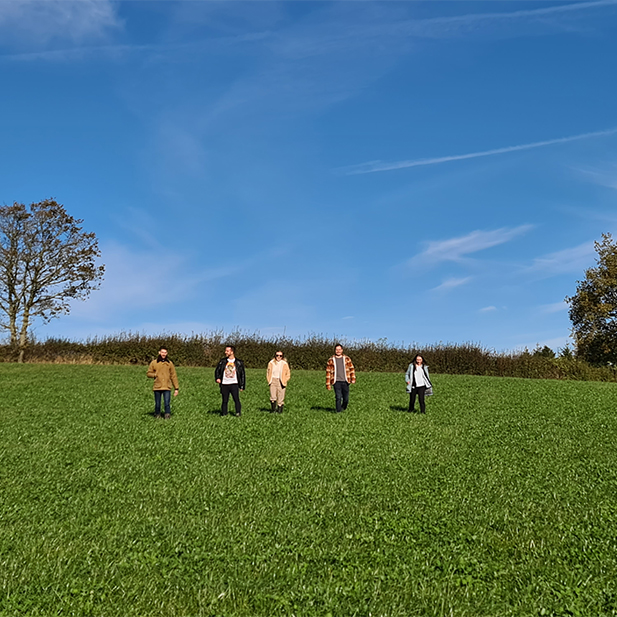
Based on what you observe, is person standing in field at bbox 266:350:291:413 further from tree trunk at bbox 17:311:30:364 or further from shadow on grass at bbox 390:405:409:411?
tree trunk at bbox 17:311:30:364

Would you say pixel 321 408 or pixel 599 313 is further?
pixel 599 313

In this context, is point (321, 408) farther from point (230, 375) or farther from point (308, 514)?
point (308, 514)

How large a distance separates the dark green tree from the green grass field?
3598cm

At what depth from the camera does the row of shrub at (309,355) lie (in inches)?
1682

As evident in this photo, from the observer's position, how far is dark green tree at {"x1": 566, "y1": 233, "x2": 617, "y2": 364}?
53438mm

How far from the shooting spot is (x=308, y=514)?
10648 millimetres

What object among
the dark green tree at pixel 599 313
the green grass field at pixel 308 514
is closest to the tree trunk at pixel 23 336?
the green grass field at pixel 308 514

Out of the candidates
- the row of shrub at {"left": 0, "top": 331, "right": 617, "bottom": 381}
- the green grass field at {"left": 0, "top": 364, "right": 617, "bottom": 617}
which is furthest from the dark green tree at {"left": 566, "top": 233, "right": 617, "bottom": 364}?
the green grass field at {"left": 0, "top": 364, "right": 617, "bottom": 617}

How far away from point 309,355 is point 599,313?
27.6 meters

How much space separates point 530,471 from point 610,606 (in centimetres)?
652

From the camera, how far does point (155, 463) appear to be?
14266 mm

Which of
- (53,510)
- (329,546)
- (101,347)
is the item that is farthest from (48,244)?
(329,546)

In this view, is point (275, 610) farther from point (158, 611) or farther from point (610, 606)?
point (610, 606)

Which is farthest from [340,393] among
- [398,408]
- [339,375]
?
[398,408]
